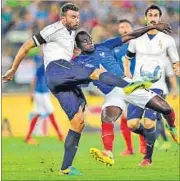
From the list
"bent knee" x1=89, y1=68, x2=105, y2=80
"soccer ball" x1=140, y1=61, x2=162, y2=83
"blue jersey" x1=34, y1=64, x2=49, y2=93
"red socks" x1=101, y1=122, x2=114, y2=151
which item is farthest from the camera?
"blue jersey" x1=34, y1=64, x2=49, y2=93

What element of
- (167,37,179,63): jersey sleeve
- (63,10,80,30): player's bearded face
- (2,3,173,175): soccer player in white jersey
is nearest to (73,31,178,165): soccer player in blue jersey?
(2,3,173,175): soccer player in white jersey

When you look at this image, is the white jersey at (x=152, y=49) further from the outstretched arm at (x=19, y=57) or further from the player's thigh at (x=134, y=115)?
the outstretched arm at (x=19, y=57)

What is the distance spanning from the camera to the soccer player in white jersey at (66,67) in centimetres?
1162

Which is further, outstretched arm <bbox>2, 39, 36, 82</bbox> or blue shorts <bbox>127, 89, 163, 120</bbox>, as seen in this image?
blue shorts <bbox>127, 89, 163, 120</bbox>

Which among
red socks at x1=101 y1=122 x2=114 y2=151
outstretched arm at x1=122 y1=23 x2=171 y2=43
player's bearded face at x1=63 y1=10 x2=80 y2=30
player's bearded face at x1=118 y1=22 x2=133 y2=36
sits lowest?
red socks at x1=101 y1=122 x2=114 y2=151

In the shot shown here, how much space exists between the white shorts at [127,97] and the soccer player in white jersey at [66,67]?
1.38 feet

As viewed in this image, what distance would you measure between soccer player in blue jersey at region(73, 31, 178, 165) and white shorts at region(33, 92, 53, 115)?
271 inches

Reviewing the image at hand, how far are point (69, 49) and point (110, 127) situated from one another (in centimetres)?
131

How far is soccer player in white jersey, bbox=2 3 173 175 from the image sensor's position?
1162 cm

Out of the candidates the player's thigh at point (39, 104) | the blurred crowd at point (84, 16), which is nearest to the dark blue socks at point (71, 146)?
the player's thigh at point (39, 104)

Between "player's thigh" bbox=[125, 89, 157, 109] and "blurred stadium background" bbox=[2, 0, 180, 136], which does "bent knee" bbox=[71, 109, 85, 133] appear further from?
"blurred stadium background" bbox=[2, 0, 180, 136]

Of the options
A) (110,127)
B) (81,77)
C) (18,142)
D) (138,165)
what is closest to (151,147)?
(138,165)

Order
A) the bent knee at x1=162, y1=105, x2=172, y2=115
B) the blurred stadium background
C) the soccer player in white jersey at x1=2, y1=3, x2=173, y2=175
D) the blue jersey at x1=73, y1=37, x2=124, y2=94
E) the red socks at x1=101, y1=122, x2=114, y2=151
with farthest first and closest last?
the blurred stadium background < the blue jersey at x1=73, y1=37, x2=124, y2=94 < the red socks at x1=101, y1=122, x2=114, y2=151 < the soccer player in white jersey at x1=2, y1=3, x2=173, y2=175 < the bent knee at x1=162, y1=105, x2=172, y2=115

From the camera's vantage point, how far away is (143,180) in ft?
38.0
